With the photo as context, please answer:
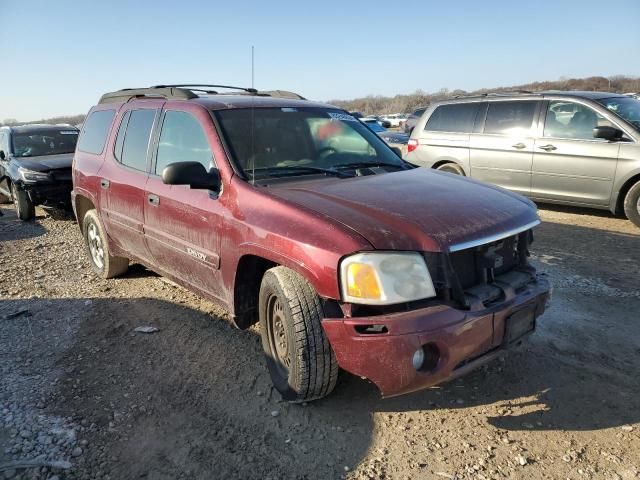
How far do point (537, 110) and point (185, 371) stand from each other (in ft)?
21.8

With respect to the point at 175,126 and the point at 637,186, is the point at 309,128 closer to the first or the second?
the point at 175,126

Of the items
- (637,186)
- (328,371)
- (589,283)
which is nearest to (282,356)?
(328,371)

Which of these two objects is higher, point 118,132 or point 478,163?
point 118,132

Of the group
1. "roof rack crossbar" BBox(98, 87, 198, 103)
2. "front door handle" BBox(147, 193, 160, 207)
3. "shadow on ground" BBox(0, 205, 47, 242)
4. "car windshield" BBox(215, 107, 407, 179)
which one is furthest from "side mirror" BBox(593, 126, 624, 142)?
"shadow on ground" BBox(0, 205, 47, 242)

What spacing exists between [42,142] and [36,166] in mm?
1432

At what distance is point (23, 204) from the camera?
9.15 meters

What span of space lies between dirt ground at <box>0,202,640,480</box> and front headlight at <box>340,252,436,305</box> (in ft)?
2.78

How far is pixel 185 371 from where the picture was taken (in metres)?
3.52

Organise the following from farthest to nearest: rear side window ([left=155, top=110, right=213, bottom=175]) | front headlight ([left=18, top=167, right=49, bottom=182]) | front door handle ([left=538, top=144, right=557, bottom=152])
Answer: front headlight ([left=18, top=167, right=49, bottom=182]) < front door handle ([left=538, top=144, right=557, bottom=152]) < rear side window ([left=155, top=110, right=213, bottom=175])

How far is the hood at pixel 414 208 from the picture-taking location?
8.46 ft

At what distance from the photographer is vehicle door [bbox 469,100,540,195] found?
772 cm

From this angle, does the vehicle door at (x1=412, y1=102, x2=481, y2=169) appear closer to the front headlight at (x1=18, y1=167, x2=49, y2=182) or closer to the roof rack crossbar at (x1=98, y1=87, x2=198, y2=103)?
the roof rack crossbar at (x1=98, y1=87, x2=198, y2=103)

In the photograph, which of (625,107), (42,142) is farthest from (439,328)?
(42,142)

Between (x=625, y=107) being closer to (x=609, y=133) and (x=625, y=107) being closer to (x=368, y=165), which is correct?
(x=609, y=133)
